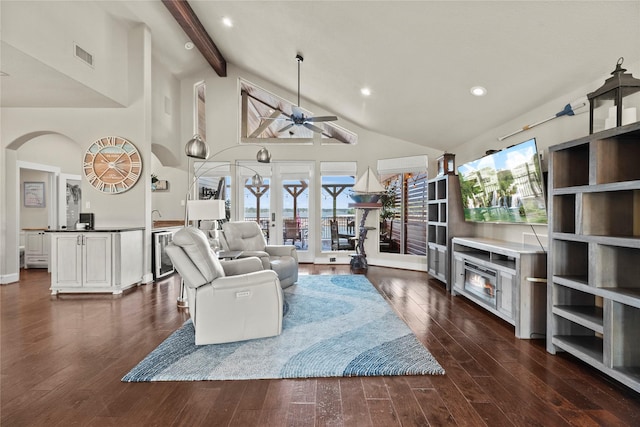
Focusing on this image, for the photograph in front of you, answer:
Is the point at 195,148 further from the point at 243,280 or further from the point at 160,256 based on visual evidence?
the point at 160,256

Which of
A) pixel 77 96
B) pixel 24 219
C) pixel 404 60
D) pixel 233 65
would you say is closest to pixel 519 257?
pixel 404 60

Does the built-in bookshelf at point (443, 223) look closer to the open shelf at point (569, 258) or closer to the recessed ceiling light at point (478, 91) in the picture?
the recessed ceiling light at point (478, 91)

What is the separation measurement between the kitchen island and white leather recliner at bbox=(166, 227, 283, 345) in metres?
2.36

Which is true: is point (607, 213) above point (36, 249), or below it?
above

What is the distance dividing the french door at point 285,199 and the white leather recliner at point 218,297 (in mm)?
4201

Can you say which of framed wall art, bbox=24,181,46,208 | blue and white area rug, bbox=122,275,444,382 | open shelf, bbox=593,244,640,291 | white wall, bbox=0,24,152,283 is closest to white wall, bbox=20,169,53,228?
framed wall art, bbox=24,181,46,208

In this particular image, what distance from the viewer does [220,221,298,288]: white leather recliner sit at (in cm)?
445

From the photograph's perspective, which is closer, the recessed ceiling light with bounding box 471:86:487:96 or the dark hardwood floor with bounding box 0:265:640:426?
the dark hardwood floor with bounding box 0:265:640:426

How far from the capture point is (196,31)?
5246mm

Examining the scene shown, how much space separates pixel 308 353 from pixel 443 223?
3295 mm

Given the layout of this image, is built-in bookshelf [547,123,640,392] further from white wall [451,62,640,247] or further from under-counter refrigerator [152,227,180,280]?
under-counter refrigerator [152,227,180,280]

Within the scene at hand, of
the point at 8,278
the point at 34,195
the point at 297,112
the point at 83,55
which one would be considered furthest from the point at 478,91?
the point at 34,195

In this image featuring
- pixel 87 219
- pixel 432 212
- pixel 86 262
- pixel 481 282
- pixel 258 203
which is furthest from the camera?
pixel 258 203

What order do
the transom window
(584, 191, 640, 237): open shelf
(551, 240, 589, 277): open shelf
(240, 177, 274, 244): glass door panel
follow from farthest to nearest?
(240, 177, 274, 244): glass door panel < the transom window < (551, 240, 589, 277): open shelf < (584, 191, 640, 237): open shelf
